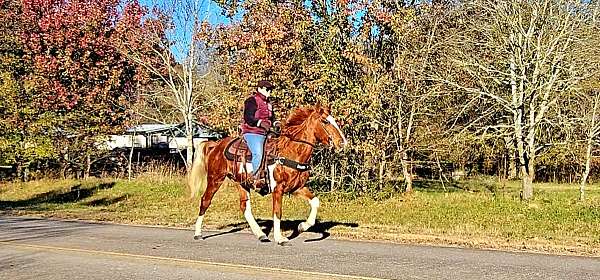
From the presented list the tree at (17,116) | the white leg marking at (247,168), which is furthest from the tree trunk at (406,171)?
the tree at (17,116)

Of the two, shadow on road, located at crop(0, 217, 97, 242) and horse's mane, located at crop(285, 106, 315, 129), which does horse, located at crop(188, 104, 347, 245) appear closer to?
horse's mane, located at crop(285, 106, 315, 129)

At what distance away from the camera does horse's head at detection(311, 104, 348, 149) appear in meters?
12.3

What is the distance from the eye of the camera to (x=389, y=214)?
1986 centimetres

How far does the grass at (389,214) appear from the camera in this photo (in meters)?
14.3

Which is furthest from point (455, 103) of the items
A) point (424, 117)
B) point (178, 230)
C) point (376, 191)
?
point (178, 230)

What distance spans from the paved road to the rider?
1478 millimetres

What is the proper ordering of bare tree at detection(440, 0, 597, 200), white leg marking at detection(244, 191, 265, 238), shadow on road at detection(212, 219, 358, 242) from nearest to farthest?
white leg marking at detection(244, 191, 265, 238)
shadow on road at detection(212, 219, 358, 242)
bare tree at detection(440, 0, 597, 200)

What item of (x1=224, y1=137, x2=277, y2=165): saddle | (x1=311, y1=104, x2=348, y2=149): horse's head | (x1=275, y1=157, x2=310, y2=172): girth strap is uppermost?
(x1=311, y1=104, x2=348, y2=149): horse's head

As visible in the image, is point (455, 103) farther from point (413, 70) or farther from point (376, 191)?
point (376, 191)

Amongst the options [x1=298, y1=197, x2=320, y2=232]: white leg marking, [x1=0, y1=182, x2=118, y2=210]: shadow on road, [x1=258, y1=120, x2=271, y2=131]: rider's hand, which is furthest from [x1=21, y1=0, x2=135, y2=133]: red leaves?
[x1=298, y1=197, x2=320, y2=232]: white leg marking

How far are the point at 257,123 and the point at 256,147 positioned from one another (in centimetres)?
46

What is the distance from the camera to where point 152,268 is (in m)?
10.1

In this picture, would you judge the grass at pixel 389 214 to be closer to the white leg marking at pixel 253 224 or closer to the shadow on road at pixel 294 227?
the shadow on road at pixel 294 227

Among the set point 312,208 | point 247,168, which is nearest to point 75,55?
point 247,168
